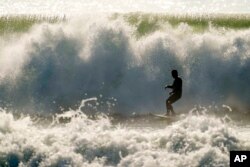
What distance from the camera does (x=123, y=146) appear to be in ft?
58.1

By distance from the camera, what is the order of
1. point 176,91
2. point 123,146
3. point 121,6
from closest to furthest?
1. point 123,146
2. point 176,91
3. point 121,6

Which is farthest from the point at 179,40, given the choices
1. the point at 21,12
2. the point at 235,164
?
the point at 235,164

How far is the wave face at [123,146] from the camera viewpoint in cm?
1722

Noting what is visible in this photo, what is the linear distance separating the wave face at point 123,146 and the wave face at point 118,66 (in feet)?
19.3

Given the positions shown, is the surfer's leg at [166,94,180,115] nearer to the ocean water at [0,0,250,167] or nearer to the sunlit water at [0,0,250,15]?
the ocean water at [0,0,250,167]

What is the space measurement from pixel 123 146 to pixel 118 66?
8601mm

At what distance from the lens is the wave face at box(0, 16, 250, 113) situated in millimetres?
24953

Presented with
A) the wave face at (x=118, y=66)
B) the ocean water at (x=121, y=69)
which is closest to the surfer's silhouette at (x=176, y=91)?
the ocean water at (x=121, y=69)

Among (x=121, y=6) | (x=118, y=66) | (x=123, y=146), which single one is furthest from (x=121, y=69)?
(x=121, y=6)

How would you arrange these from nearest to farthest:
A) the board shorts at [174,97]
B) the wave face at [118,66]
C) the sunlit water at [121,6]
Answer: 1. the board shorts at [174,97]
2. the wave face at [118,66]
3. the sunlit water at [121,6]

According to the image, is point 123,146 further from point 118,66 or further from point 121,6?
point 121,6

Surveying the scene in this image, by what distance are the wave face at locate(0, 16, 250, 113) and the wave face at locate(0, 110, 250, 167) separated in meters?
5.88

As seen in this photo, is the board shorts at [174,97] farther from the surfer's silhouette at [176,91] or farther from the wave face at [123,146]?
the wave face at [123,146]

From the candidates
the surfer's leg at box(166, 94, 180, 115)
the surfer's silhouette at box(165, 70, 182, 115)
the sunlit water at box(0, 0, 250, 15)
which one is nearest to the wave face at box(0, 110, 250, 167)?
the surfer's leg at box(166, 94, 180, 115)
